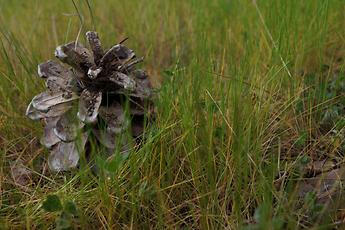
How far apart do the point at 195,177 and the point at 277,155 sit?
25 cm

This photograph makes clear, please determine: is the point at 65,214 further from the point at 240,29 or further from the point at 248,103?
the point at 240,29

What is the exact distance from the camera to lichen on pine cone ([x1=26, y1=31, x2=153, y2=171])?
1355mm

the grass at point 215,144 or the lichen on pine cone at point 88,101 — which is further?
the lichen on pine cone at point 88,101

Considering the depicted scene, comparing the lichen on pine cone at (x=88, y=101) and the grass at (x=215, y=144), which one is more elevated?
the lichen on pine cone at (x=88, y=101)

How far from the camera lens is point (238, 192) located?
1.16 meters

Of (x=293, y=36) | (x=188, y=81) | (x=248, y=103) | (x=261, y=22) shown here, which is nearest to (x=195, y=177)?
(x=248, y=103)

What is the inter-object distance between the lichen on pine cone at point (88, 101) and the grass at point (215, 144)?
0.21 ft

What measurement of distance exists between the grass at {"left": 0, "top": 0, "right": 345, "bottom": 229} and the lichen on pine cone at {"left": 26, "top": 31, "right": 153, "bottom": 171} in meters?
0.06

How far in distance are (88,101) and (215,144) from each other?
361 millimetres

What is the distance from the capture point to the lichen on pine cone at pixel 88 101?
136 cm

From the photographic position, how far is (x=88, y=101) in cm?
137

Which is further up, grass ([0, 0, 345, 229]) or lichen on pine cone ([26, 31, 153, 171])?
lichen on pine cone ([26, 31, 153, 171])

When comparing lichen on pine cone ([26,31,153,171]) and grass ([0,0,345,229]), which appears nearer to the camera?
grass ([0,0,345,229])

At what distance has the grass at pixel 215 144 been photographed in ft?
3.84
